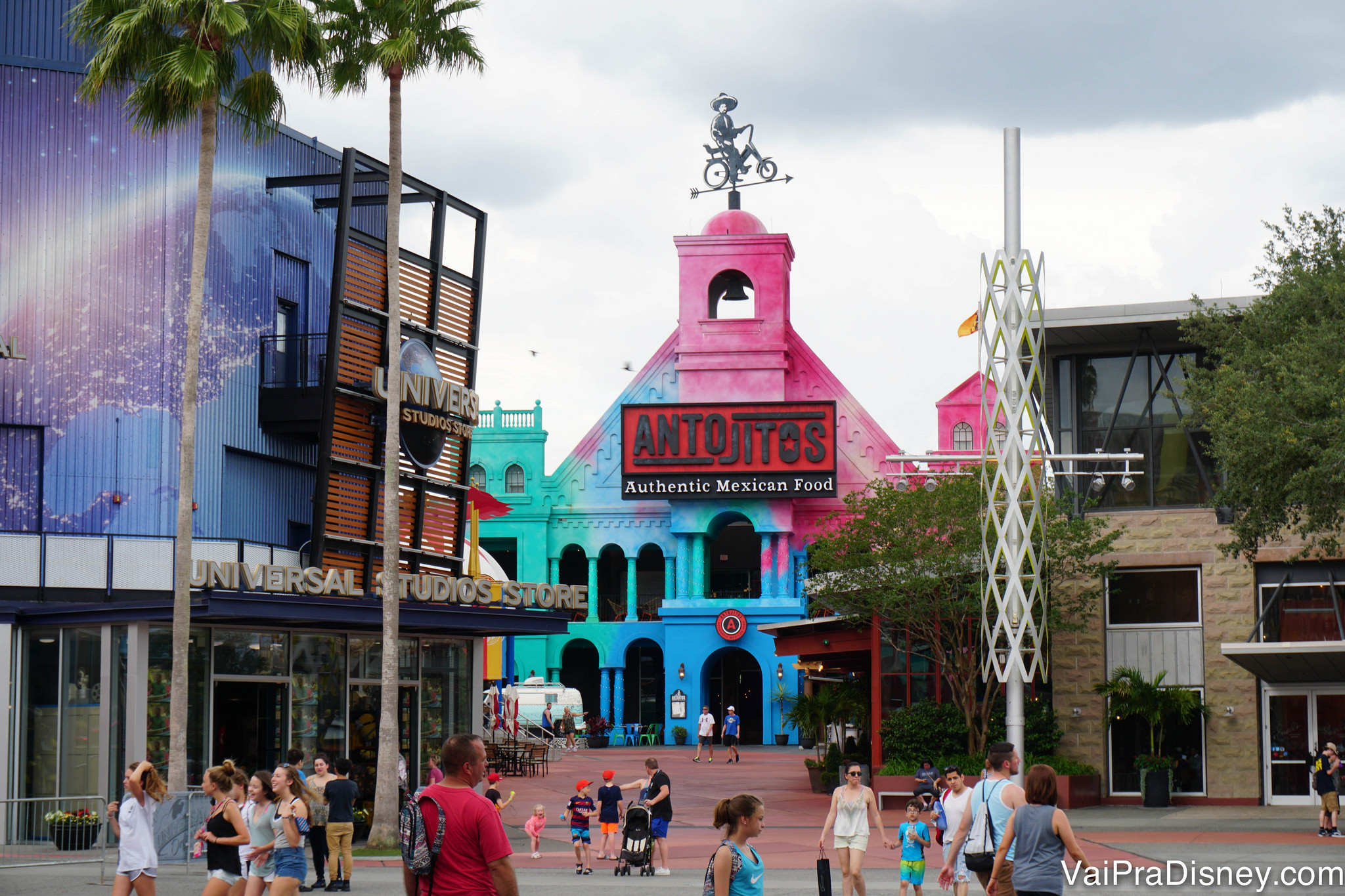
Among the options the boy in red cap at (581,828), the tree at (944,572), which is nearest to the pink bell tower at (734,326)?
the tree at (944,572)

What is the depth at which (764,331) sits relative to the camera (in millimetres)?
52281

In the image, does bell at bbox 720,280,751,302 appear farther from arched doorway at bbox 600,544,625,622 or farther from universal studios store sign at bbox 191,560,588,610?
universal studios store sign at bbox 191,560,588,610

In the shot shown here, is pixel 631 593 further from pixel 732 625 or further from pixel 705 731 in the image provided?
pixel 705 731

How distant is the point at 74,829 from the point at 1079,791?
727 inches

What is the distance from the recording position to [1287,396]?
2177cm

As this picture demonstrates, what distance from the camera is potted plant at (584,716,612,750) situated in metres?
50.0

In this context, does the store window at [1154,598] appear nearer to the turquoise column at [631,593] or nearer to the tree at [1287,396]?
the tree at [1287,396]

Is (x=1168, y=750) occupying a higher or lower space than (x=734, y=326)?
lower

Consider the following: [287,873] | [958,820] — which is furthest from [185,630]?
[958,820]

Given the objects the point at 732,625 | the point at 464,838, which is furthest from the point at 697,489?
the point at 464,838

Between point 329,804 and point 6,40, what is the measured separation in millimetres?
16316

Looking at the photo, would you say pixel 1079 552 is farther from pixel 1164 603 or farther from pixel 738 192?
pixel 738 192

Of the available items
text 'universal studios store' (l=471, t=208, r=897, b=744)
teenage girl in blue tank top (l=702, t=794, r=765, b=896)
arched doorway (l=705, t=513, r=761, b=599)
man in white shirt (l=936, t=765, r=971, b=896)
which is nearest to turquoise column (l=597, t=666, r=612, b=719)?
text 'universal studios store' (l=471, t=208, r=897, b=744)

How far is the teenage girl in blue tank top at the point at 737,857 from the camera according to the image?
849 cm
